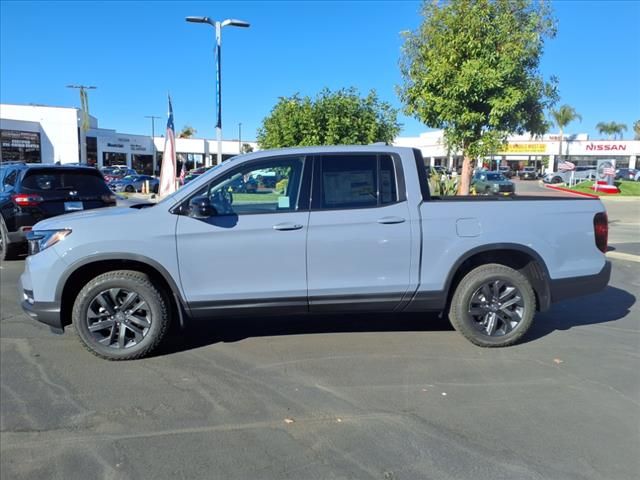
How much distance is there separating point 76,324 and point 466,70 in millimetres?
10127

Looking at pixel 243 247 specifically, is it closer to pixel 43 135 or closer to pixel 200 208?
pixel 200 208

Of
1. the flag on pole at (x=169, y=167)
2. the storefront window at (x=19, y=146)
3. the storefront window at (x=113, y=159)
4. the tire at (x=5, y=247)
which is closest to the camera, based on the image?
the tire at (x=5, y=247)

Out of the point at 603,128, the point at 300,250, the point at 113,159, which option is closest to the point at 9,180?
the point at 300,250

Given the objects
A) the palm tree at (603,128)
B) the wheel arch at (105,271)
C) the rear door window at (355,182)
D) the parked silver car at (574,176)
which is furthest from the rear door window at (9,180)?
the palm tree at (603,128)

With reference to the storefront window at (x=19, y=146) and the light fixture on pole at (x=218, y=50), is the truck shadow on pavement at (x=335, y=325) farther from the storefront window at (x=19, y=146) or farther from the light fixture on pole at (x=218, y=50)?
the storefront window at (x=19, y=146)

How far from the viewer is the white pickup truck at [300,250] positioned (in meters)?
4.29

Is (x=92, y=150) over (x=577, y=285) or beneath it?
over

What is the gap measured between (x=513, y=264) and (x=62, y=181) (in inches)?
294

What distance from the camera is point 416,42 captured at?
19484 mm

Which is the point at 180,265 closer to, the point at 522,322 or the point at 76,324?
the point at 76,324

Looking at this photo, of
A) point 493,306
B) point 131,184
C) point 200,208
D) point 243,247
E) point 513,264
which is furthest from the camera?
point 131,184

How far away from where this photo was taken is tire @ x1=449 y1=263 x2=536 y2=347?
15.3ft

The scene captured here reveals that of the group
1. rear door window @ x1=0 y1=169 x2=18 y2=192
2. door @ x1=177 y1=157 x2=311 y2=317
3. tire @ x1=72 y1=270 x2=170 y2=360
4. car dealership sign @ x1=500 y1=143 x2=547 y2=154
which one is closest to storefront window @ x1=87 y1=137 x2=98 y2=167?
rear door window @ x1=0 y1=169 x2=18 y2=192

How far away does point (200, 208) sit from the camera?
13.7ft
